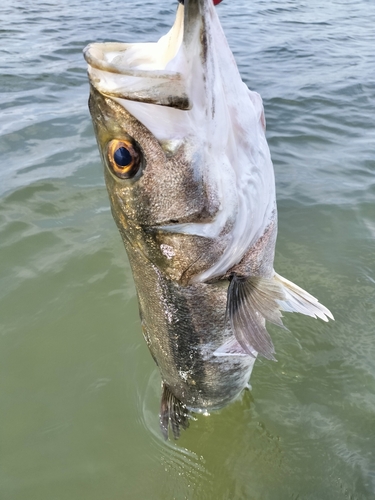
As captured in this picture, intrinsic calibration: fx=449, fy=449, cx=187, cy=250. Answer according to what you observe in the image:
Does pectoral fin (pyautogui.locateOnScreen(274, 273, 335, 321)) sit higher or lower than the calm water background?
higher

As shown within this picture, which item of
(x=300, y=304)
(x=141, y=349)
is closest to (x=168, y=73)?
(x=300, y=304)

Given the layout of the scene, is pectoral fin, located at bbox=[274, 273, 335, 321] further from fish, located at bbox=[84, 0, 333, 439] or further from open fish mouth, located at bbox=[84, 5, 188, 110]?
open fish mouth, located at bbox=[84, 5, 188, 110]

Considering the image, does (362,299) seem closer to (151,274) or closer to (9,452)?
(151,274)

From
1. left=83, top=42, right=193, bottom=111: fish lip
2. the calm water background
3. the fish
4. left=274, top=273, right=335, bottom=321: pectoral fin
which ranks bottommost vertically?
the calm water background

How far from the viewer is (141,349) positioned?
3.44 metres

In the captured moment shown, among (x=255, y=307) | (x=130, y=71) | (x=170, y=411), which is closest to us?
(x=130, y=71)

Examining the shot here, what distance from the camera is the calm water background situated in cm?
275

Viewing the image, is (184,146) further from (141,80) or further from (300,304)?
(300,304)

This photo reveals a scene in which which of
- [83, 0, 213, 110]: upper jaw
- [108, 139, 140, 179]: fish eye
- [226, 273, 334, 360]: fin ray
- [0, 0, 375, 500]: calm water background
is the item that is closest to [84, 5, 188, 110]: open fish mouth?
[83, 0, 213, 110]: upper jaw

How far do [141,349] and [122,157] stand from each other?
211 centimetres

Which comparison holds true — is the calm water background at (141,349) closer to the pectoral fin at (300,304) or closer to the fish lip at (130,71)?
the pectoral fin at (300,304)

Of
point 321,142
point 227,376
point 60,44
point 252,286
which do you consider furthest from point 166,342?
point 60,44

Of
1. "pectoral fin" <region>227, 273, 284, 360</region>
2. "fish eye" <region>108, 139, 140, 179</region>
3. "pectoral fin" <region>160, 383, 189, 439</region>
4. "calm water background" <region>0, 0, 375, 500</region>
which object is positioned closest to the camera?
"fish eye" <region>108, 139, 140, 179</region>

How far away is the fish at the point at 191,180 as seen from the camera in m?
1.49
